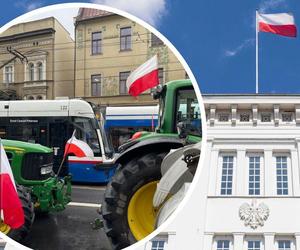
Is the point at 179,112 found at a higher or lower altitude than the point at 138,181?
higher

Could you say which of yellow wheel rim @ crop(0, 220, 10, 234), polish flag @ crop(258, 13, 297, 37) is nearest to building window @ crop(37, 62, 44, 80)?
yellow wheel rim @ crop(0, 220, 10, 234)

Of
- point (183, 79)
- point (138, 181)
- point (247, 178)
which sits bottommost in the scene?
point (247, 178)

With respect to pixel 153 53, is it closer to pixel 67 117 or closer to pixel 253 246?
pixel 67 117

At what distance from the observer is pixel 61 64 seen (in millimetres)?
1902


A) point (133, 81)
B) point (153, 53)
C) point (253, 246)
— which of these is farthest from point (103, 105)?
point (253, 246)

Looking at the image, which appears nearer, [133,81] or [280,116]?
[133,81]

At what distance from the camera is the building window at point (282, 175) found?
17.5 m

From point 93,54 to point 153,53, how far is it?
22 cm

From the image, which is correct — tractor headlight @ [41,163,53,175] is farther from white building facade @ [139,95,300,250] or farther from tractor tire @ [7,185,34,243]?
white building facade @ [139,95,300,250]

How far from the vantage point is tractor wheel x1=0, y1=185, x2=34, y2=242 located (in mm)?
1991

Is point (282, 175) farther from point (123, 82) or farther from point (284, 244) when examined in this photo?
point (123, 82)

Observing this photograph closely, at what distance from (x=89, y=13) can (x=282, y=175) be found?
1679cm

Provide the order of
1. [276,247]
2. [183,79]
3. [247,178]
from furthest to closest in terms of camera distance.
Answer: [247,178], [276,247], [183,79]

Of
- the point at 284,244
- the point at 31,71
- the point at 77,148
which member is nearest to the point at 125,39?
the point at 31,71
